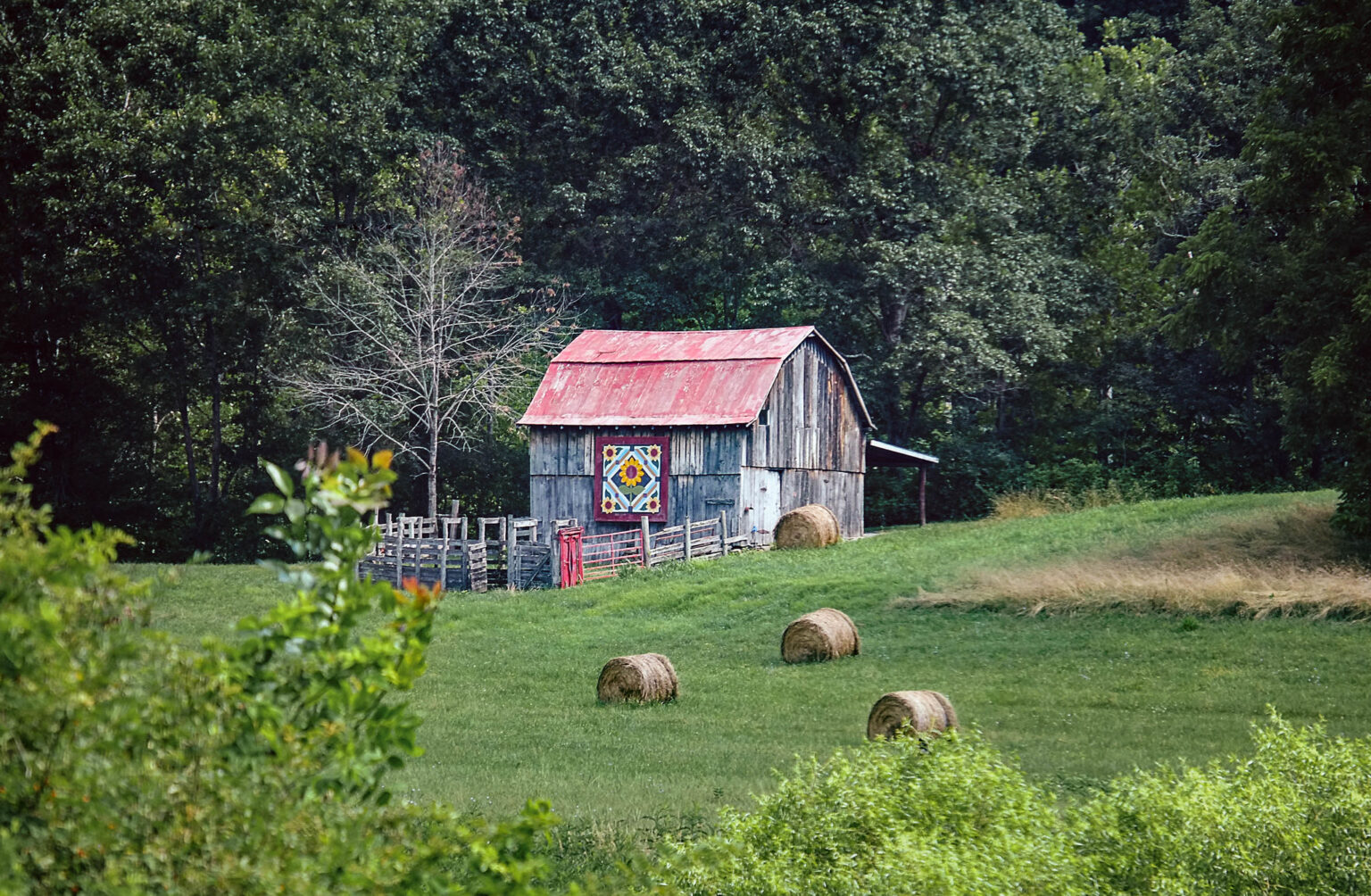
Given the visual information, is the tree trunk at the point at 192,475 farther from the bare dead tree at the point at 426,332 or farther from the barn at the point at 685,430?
the barn at the point at 685,430

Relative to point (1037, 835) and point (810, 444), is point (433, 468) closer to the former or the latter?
point (810, 444)

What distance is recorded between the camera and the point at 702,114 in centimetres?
4475

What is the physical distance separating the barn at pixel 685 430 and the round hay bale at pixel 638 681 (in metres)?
15.6

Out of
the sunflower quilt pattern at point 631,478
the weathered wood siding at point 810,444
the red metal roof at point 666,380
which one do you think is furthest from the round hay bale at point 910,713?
the sunflower quilt pattern at point 631,478

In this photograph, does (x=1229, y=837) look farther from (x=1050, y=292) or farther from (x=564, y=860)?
(x=1050, y=292)

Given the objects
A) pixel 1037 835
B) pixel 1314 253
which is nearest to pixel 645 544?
pixel 1314 253

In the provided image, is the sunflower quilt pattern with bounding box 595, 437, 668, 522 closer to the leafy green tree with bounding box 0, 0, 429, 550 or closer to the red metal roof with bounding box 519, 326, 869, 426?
the red metal roof with bounding box 519, 326, 869, 426

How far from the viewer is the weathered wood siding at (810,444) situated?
35375mm

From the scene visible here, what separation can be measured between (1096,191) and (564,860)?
42.6 meters

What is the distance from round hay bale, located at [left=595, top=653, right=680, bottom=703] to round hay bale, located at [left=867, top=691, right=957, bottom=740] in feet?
12.7

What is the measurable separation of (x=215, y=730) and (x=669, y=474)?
31378 mm

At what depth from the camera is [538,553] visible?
3231 centimetres

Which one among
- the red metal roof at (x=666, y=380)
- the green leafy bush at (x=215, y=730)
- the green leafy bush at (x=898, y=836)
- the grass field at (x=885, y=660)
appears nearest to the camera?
the green leafy bush at (x=215, y=730)

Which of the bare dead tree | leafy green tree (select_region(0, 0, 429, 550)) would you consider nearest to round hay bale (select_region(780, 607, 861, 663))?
the bare dead tree
